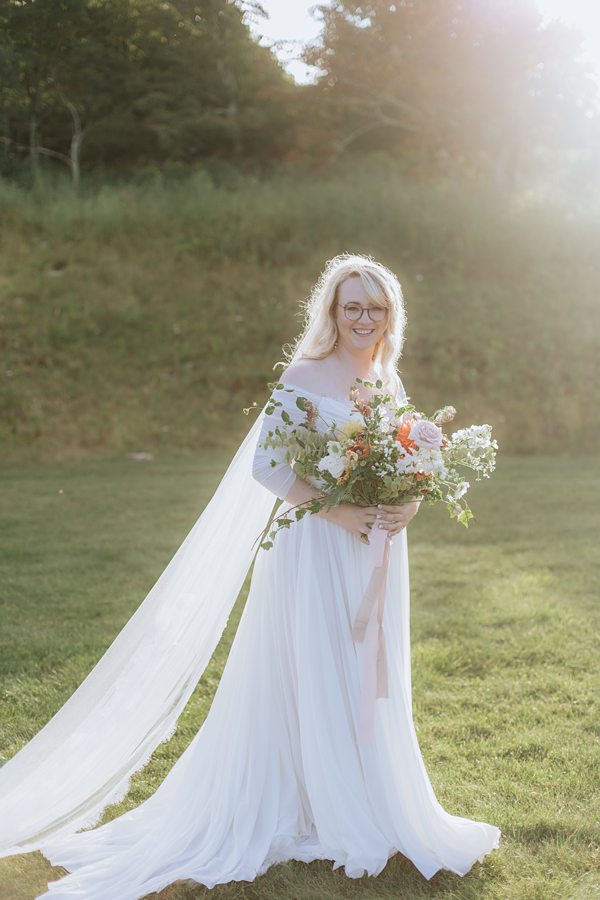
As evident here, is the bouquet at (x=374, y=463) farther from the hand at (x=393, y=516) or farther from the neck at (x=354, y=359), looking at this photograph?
the neck at (x=354, y=359)

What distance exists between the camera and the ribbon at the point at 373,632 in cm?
336

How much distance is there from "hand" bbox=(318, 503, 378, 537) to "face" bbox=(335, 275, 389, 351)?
25.9 inches

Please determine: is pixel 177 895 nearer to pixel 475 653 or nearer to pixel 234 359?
pixel 475 653

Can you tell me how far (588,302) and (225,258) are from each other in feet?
22.9

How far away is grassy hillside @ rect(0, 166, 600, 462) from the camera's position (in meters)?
14.2

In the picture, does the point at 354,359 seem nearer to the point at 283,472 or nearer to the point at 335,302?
the point at 335,302

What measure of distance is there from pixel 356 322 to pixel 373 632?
1202 millimetres

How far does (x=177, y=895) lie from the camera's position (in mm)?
3225

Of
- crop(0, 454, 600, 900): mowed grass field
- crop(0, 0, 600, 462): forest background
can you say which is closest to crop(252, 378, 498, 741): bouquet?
crop(0, 454, 600, 900): mowed grass field

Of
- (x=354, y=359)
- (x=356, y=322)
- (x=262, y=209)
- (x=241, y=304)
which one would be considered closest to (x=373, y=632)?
(x=354, y=359)

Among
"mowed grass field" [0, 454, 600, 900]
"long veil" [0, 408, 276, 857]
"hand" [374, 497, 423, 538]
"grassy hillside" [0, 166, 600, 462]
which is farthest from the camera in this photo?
"grassy hillside" [0, 166, 600, 462]

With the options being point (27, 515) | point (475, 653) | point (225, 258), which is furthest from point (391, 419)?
point (225, 258)

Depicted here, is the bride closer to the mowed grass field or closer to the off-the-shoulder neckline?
the off-the-shoulder neckline

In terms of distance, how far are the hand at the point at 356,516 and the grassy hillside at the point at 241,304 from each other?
10.2 metres
